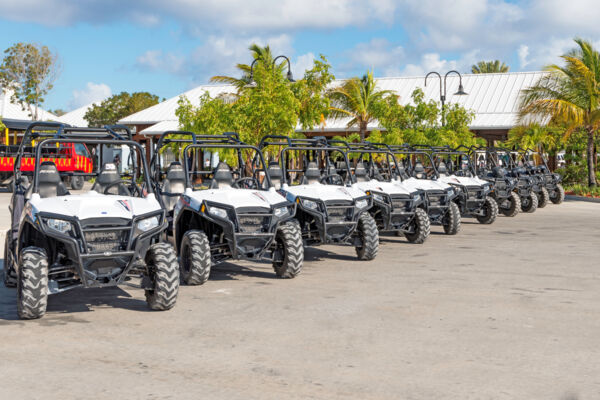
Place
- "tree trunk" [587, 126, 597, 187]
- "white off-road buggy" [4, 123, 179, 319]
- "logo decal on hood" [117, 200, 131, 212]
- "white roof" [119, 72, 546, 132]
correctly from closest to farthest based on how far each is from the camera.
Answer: "white off-road buggy" [4, 123, 179, 319] < "logo decal on hood" [117, 200, 131, 212] < "tree trunk" [587, 126, 597, 187] < "white roof" [119, 72, 546, 132]

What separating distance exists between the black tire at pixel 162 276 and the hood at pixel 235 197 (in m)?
1.86

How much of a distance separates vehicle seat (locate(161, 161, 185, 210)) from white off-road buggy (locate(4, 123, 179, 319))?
2.76 meters

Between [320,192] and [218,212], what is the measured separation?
224 centimetres

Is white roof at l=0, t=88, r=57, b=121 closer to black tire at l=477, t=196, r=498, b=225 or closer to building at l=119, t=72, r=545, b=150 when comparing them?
building at l=119, t=72, r=545, b=150

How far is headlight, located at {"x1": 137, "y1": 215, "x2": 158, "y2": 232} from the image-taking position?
7.30 meters

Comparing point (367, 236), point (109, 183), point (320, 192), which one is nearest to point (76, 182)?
point (320, 192)

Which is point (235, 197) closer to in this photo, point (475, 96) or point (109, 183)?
point (109, 183)

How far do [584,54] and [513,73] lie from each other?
1051cm

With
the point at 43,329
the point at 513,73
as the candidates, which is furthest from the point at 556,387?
the point at 513,73

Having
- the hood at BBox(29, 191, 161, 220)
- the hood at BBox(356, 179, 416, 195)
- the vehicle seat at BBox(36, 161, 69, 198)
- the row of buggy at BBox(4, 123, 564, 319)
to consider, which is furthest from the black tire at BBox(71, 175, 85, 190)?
the hood at BBox(29, 191, 161, 220)

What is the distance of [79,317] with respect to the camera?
7145 millimetres

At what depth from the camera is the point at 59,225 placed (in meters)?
7.03

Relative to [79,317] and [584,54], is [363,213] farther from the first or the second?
[584,54]

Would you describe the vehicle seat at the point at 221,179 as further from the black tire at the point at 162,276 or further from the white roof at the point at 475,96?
the white roof at the point at 475,96
